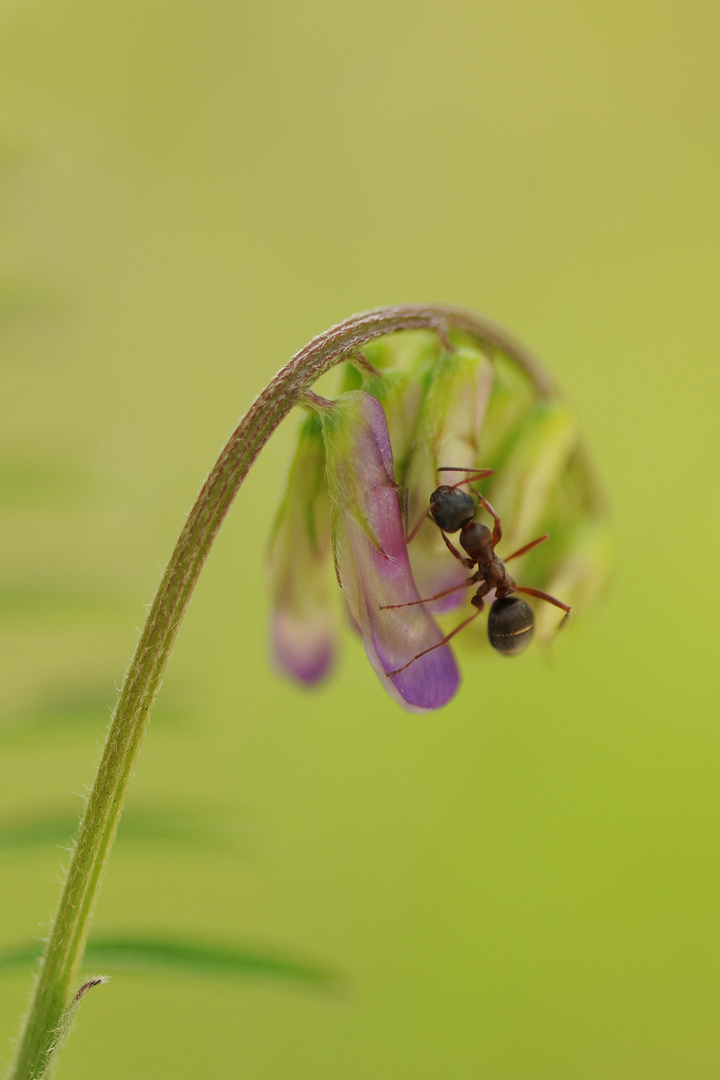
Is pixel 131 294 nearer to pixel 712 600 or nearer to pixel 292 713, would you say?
pixel 292 713

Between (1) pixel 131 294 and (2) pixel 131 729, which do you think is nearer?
(2) pixel 131 729

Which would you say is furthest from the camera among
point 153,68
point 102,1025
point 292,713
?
point 153,68

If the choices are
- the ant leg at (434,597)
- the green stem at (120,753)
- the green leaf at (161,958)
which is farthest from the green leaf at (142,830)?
the ant leg at (434,597)

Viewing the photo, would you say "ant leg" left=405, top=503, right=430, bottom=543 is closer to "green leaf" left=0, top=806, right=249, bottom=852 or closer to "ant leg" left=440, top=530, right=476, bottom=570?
"ant leg" left=440, top=530, right=476, bottom=570

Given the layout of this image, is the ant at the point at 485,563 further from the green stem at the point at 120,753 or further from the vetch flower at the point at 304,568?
the green stem at the point at 120,753

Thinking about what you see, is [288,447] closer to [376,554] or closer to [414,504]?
[414,504]

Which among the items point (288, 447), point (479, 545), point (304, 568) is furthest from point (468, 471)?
point (288, 447)

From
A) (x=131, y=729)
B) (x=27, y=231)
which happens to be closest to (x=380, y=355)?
(x=131, y=729)
